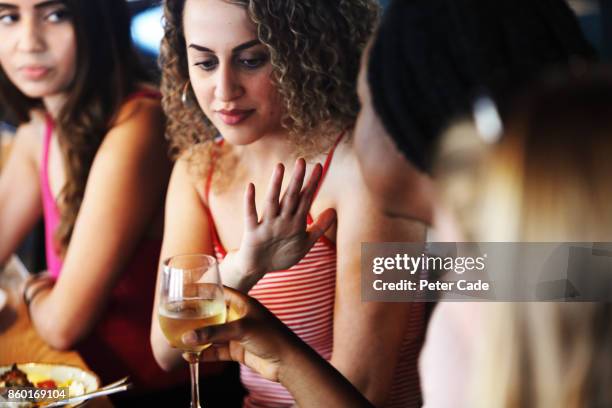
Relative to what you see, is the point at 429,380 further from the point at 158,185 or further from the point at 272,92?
the point at 158,185

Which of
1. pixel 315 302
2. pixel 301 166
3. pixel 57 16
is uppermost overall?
pixel 57 16

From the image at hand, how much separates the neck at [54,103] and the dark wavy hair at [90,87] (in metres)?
0.01

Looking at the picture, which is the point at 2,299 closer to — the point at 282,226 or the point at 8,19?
the point at 8,19

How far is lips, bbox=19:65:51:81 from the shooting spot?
1398 millimetres

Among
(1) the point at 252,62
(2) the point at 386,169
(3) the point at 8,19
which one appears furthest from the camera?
(3) the point at 8,19

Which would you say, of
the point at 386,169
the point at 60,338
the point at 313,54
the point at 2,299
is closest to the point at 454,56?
the point at 386,169

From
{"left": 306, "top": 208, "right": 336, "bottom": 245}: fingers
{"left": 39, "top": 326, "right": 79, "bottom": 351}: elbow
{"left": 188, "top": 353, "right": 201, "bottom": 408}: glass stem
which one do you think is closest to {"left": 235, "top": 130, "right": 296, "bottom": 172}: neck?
{"left": 306, "top": 208, "right": 336, "bottom": 245}: fingers

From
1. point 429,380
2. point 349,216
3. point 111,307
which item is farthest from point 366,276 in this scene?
point 111,307

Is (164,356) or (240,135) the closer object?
(240,135)

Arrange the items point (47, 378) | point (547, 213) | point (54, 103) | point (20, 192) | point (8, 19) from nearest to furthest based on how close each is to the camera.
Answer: point (547, 213) → point (47, 378) → point (8, 19) → point (54, 103) → point (20, 192)

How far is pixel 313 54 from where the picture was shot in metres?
1.11

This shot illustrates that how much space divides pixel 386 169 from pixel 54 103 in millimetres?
876

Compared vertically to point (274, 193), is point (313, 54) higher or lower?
higher

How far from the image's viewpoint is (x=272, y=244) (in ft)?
3.72
